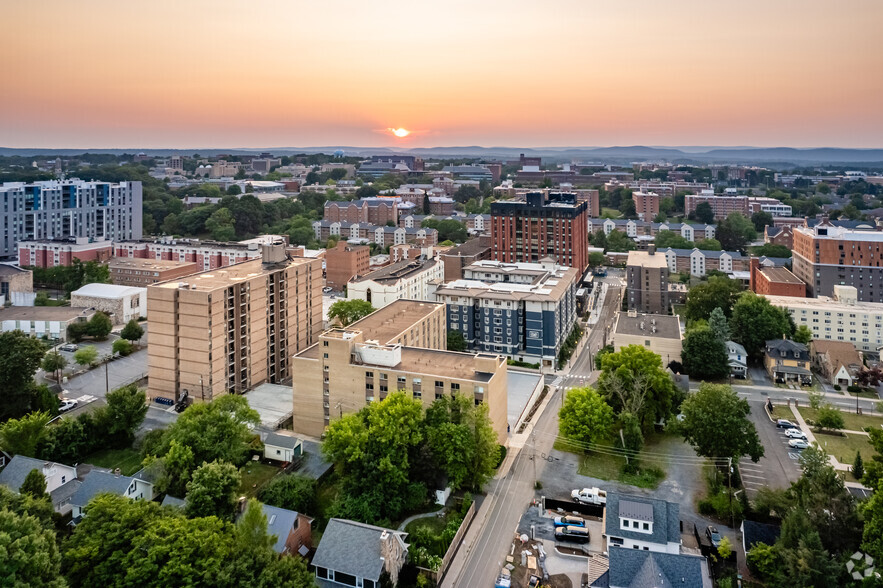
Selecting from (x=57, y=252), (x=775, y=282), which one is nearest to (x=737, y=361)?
(x=775, y=282)

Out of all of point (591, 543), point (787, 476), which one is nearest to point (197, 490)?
point (591, 543)

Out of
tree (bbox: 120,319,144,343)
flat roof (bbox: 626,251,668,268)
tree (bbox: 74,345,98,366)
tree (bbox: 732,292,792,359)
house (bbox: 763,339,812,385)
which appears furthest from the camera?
flat roof (bbox: 626,251,668,268)

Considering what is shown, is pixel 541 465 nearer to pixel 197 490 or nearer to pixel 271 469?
pixel 271 469

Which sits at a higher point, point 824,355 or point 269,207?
point 269,207

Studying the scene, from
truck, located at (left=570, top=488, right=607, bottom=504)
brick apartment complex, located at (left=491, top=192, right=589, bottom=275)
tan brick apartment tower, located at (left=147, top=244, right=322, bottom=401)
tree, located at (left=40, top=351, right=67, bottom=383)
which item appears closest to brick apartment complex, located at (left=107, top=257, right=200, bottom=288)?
tree, located at (left=40, top=351, right=67, bottom=383)

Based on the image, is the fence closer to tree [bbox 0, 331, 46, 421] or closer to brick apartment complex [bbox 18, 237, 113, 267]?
tree [bbox 0, 331, 46, 421]
